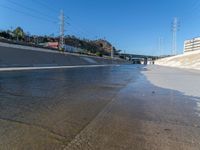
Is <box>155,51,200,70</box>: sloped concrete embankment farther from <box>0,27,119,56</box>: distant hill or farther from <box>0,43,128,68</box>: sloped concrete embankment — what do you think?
<box>0,27,119,56</box>: distant hill

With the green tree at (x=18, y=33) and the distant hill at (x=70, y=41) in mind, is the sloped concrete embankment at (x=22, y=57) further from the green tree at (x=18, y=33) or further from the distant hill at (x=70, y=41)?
the green tree at (x=18, y=33)

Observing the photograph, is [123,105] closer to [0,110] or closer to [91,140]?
[91,140]

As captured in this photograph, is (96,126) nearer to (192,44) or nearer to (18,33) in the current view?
(18,33)

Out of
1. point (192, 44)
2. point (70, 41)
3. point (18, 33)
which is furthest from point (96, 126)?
point (192, 44)

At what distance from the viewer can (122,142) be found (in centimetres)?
355

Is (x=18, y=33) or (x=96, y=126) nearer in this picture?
(x=96, y=126)

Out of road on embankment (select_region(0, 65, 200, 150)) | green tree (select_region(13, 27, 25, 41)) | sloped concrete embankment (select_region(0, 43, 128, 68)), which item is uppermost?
green tree (select_region(13, 27, 25, 41))

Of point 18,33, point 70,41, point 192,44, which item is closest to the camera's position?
point 18,33

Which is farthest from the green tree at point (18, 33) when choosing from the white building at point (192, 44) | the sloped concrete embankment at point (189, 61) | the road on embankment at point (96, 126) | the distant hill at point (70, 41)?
the white building at point (192, 44)

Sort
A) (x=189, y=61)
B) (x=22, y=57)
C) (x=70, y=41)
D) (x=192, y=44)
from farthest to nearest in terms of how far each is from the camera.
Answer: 1. (x=192, y=44)
2. (x=70, y=41)
3. (x=189, y=61)
4. (x=22, y=57)

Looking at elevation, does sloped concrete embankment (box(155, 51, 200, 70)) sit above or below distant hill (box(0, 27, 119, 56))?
below

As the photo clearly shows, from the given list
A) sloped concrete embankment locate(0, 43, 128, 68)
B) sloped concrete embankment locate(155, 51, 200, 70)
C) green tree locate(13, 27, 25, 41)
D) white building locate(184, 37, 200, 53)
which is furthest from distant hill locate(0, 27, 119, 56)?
white building locate(184, 37, 200, 53)

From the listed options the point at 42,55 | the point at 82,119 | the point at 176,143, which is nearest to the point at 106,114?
the point at 82,119

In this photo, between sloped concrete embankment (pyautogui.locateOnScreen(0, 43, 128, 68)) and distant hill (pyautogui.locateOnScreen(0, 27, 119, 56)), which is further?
distant hill (pyautogui.locateOnScreen(0, 27, 119, 56))
